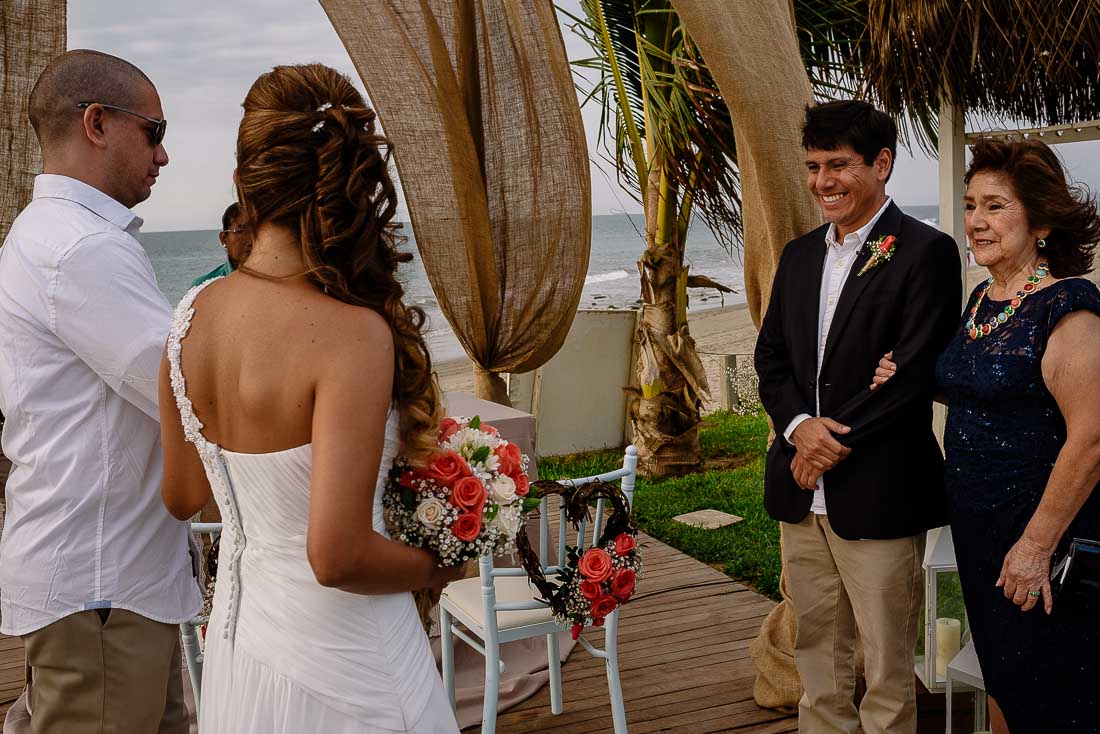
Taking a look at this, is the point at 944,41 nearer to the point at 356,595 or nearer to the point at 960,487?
the point at 960,487

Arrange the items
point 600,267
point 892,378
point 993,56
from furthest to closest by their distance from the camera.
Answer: point 600,267 < point 993,56 < point 892,378

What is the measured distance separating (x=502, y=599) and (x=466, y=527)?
1.68 meters

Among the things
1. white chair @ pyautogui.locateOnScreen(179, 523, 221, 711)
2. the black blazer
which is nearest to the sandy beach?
→ the black blazer

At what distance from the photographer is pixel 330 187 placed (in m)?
1.40

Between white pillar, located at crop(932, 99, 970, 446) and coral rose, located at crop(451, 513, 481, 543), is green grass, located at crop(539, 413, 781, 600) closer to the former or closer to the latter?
white pillar, located at crop(932, 99, 970, 446)

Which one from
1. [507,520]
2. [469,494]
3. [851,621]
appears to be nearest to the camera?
[469,494]

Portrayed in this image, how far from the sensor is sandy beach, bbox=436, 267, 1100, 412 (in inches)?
717

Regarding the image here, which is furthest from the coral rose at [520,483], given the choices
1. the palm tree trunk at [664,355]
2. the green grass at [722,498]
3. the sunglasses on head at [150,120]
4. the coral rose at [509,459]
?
the palm tree trunk at [664,355]

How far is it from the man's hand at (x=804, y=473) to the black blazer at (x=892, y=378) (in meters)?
0.04

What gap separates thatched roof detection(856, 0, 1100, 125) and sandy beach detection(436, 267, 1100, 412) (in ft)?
32.4

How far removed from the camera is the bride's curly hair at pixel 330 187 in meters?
1.39

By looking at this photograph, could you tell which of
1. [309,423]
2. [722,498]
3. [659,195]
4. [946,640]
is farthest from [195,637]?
[659,195]

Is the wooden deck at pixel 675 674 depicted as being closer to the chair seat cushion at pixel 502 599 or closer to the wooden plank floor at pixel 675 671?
the wooden plank floor at pixel 675 671

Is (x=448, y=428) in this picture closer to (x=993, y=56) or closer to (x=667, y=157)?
(x=993, y=56)
